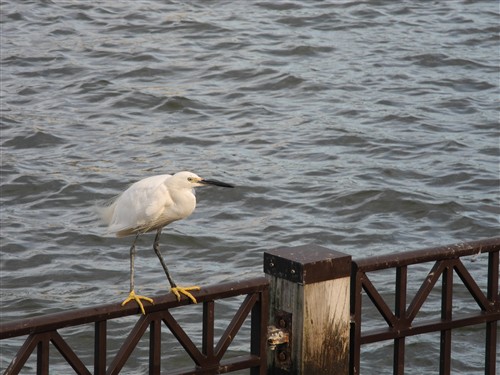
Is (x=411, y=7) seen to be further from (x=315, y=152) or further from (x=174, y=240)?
(x=174, y=240)

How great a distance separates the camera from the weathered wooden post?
4.40m

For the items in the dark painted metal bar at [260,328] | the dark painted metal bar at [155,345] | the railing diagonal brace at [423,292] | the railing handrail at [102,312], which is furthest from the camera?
the railing diagonal brace at [423,292]

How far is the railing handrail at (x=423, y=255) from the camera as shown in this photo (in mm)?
4516

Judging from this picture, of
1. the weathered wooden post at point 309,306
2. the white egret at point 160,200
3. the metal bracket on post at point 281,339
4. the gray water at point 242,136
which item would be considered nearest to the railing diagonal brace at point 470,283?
the weathered wooden post at point 309,306

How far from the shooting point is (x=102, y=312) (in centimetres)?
396

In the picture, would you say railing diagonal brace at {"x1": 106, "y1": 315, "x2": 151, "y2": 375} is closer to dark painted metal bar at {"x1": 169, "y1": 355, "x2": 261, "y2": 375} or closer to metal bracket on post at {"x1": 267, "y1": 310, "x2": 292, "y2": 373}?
dark painted metal bar at {"x1": 169, "y1": 355, "x2": 261, "y2": 375}

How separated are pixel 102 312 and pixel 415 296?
4.62 feet

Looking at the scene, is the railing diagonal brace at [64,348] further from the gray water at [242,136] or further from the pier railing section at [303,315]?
the gray water at [242,136]

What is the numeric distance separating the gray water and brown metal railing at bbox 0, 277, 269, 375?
4084 millimetres

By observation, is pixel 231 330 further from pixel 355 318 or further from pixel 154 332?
pixel 355 318

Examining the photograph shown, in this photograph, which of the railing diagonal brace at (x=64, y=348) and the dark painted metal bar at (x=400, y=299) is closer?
the railing diagonal brace at (x=64, y=348)

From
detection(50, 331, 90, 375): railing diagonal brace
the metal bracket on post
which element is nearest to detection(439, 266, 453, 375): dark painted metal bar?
the metal bracket on post

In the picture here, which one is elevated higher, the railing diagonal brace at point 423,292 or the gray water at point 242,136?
the railing diagonal brace at point 423,292

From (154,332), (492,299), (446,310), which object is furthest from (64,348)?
(492,299)
